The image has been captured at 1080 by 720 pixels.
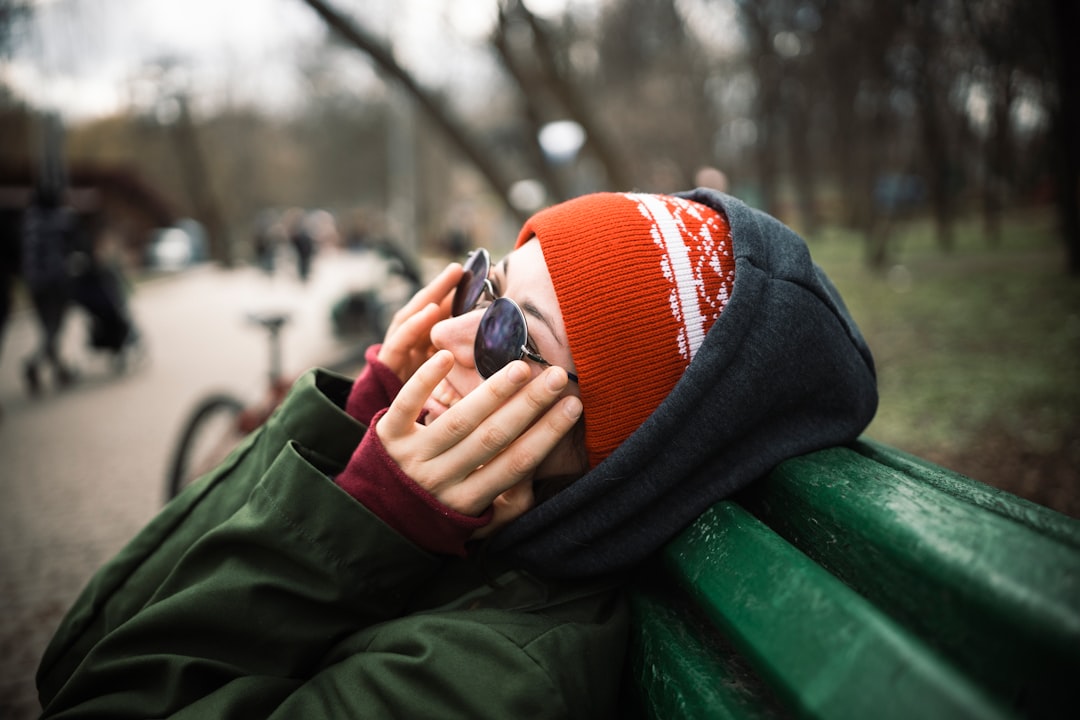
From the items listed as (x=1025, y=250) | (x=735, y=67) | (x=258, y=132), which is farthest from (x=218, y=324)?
(x=258, y=132)

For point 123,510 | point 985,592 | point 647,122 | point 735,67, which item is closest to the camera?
point 985,592

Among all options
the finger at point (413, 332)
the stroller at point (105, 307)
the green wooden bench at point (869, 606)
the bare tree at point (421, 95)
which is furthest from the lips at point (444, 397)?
the stroller at point (105, 307)

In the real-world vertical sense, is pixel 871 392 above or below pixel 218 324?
above

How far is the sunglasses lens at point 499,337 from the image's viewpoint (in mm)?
1358

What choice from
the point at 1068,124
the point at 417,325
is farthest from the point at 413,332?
the point at 1068,124

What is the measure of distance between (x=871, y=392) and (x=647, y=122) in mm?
24170

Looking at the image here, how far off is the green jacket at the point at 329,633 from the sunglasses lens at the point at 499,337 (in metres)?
0.39

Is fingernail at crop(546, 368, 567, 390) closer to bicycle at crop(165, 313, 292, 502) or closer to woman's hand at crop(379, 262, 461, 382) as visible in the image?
woman's hand at crop(379, 262, 461, 382)

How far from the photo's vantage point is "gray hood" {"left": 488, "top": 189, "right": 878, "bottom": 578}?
1.11m

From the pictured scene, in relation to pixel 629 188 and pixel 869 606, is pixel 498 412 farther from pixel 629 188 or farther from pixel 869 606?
pixel 629 188

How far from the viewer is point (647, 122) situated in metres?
23.7

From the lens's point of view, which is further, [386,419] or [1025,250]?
[1025,250]

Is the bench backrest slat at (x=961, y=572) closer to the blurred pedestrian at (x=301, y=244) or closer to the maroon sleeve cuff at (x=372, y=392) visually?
the maroon sleeve cuff at (x=372, y=392)

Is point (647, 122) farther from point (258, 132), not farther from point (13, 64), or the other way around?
point (258, 132)
